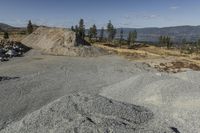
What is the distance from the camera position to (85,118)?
2150 cm

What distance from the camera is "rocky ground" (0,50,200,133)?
21000 millimetres

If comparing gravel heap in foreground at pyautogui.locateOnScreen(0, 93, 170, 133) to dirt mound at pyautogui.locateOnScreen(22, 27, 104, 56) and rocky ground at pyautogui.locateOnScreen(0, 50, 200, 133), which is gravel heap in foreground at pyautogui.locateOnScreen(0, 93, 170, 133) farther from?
dirt mound at pyautogui.locateOnScreen(22, 27, 104, 56)

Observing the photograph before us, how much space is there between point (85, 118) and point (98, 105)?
11.6 feet

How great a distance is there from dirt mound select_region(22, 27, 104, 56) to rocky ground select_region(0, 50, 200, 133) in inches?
1304

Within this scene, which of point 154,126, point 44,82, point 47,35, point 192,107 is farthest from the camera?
point 47,35

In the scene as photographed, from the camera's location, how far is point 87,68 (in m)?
53.4

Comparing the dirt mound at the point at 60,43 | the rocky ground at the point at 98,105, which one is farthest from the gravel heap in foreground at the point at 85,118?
the dirt mound at the point at 60,43

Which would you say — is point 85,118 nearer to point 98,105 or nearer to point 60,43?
point 98,105

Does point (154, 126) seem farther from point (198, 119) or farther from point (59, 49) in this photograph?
point (59, 49)

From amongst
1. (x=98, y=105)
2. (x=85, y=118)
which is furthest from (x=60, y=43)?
(x=85, y=118)

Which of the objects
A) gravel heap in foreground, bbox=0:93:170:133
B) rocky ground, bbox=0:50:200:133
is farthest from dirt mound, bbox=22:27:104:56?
gravel heap in foreground, bbox=0:93:170:133

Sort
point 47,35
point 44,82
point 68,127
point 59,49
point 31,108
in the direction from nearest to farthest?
point 68,127 → point 31,108 → point 44,82 → point 59,49 → point 47,35

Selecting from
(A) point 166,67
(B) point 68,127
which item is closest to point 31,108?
(B) point 68,127

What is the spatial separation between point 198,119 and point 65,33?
6943cm
